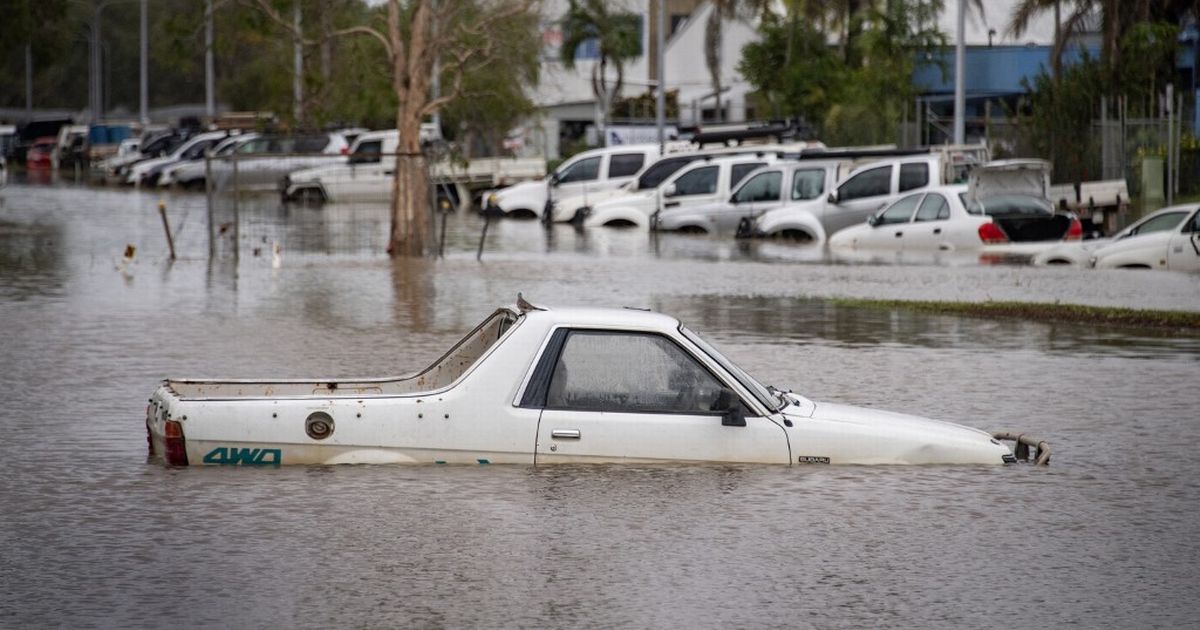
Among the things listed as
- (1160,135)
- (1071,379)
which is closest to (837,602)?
(1071,379)

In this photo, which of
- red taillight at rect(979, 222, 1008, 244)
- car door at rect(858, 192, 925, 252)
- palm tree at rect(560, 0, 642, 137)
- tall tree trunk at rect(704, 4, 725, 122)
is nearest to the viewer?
red taillight at rect(979, 222, 1008, 244)

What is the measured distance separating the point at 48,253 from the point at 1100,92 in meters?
23.8

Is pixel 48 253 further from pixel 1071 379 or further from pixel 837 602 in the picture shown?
pixel 837 602

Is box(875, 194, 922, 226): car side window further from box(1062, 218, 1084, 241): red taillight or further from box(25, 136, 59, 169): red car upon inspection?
box(25, 136, 59, 169): red car

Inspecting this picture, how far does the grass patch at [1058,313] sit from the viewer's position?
65.6ft

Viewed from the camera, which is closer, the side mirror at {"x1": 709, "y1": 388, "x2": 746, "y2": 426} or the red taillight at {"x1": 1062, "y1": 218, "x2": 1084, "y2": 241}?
the side mirror at {"x1": 709, "y1": 388, "x2": 746, "y2": 426}

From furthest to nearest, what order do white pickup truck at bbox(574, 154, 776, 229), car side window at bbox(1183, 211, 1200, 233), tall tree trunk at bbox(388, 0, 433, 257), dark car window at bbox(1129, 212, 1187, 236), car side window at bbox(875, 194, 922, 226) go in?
white pickup truck at bbox(574, 154, 776, 229), car side window at bbox(875, 194, 922, 226), tall tree trunk at bbox(388, 0, 433, 257), dark car window at bbox(1129, 212, 1187, 236), car side window at bbox(1183, 211, 1200, 233)

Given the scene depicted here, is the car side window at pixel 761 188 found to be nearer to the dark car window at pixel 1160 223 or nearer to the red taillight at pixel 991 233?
the red taillight at pixel 991 233

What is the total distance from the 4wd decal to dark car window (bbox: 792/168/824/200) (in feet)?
81.7

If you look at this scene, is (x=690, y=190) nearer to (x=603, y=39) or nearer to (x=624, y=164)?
(x=624, y=164)

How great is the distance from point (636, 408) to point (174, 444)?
2.51m

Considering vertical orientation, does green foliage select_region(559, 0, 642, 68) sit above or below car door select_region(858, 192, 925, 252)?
above

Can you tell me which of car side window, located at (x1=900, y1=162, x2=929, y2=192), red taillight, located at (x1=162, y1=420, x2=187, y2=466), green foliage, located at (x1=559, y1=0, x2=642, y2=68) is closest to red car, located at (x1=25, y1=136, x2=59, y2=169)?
green foliage, located at (x1=559, y1=0, x2=642, y2=68)

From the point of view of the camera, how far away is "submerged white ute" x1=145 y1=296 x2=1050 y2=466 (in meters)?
10.2
